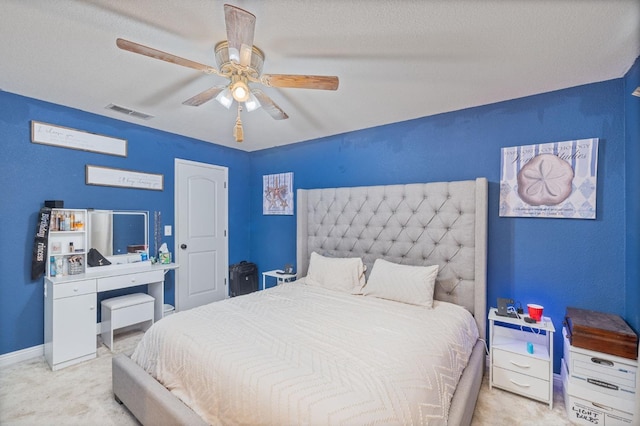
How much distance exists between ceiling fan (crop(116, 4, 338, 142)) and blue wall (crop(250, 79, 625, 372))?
161 cm

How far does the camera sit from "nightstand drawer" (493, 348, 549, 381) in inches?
82.4

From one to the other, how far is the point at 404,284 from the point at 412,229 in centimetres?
64

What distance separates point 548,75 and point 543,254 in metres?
1.45

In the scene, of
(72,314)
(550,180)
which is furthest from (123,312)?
(550,180)

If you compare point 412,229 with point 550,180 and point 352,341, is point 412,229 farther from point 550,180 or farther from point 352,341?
point 352,341

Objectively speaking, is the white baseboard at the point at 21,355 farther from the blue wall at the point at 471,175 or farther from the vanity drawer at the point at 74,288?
the vanity drawer at the point at 74,288

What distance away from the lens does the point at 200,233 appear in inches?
165

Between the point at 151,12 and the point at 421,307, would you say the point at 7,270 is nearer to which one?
the point at 151,12

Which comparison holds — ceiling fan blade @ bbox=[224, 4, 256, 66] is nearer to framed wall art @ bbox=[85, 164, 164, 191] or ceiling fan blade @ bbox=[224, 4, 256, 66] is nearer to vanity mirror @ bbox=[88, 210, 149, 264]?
framed wall art @ bbox=[85, 164, 164, 191]

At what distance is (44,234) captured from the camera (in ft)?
8.89

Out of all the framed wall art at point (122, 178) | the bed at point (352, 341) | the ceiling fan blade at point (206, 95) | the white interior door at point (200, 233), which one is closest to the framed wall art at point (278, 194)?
the white interior door at point (200, 233)

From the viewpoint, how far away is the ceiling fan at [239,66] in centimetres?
140

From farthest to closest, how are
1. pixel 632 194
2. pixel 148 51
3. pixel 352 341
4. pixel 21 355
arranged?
pixel 21 355 → pixel 632 194 → pixel 352 341 → pixel 148 51

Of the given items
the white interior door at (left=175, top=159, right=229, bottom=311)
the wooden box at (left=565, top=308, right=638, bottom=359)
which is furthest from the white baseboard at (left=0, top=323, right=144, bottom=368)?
the wooden box at (left=565, top=308, right=638, bottom=359)
